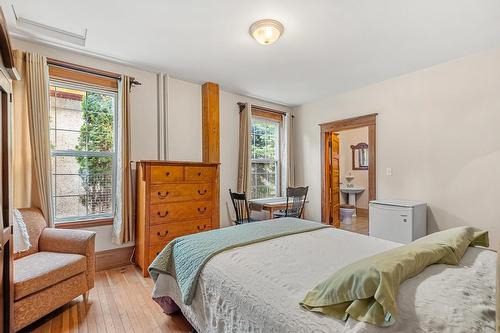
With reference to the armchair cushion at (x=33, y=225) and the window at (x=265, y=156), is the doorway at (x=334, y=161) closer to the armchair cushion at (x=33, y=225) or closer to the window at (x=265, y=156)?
the window at (x=265, y=156)

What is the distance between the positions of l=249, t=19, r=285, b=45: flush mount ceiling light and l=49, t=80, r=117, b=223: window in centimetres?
195

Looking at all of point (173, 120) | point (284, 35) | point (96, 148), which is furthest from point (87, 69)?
point (284, 35)

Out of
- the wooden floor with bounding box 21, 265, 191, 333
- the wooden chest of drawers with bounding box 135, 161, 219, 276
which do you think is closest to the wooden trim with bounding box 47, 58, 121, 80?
the wooden chest of drawers with bounding box 135, 161, 219, 276

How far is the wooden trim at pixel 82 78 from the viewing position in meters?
2.74

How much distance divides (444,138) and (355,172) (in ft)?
10.8

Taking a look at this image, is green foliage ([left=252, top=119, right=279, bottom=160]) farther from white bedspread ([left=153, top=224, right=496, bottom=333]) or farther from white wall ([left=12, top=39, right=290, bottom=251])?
white bedspread ([left=153, top=224, right=496, bottom=333])

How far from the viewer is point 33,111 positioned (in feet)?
8.27

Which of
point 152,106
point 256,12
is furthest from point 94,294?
point 256,12

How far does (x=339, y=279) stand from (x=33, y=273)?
2.19 m

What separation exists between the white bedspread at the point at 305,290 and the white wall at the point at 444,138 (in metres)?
1.93

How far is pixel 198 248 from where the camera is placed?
1.75m

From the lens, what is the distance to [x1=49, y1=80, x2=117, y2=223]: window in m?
2.83

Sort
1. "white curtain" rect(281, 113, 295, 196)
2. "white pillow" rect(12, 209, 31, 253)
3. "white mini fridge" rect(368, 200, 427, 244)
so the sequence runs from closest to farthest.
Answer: "white pillow" rect(12, 209, 31, 253) → "white mini fridge" rect(368, 200, 427, 244) → "white curtain" rect(281, 113, 295, 196)

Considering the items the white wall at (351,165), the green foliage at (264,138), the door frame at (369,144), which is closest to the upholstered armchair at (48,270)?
the green foliage at (264,138)
